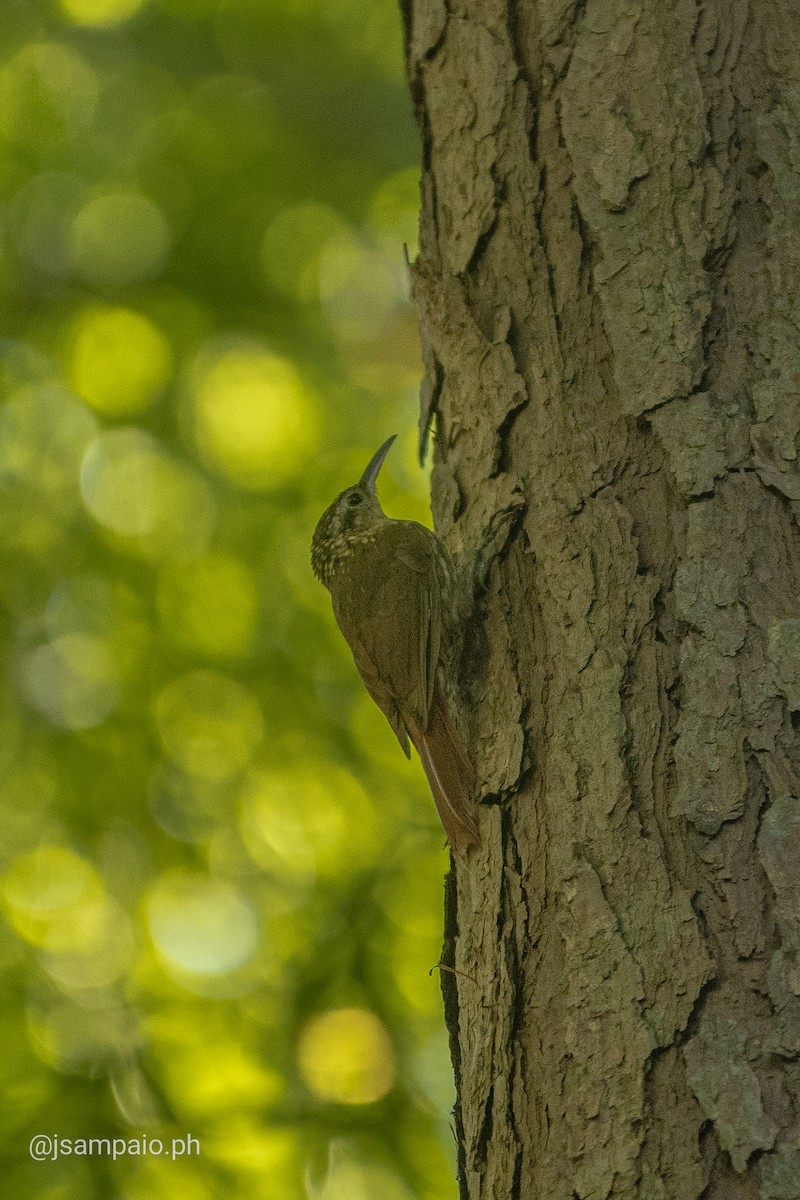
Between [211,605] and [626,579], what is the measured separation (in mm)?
3464

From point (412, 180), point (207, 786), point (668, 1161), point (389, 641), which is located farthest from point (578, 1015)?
point (412, 180)

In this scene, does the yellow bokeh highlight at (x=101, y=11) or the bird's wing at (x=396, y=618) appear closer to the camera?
the bird's wing at (x=396, y=618)

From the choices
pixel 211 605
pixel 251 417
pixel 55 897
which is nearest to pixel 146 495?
pixel 211 605

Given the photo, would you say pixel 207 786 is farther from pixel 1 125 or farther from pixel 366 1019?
pixel 1 125

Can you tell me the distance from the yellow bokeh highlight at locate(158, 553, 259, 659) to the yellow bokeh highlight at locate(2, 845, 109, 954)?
41.0 inches

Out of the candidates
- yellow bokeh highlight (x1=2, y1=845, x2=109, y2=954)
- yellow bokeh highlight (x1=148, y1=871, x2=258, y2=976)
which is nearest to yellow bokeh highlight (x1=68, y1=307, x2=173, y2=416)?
yellow bokeh highlight (x1=2, y1=845, x2=109, y2=954)

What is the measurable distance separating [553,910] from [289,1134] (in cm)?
269

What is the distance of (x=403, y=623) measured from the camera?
3383 mm

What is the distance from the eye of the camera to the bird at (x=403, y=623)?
8.58 ft

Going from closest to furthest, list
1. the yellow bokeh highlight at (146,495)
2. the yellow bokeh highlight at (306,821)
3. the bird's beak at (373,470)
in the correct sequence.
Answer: the bird's beak at (373,470), the yellow bokeh highlight at (306,821), the yellow bokeh highlight at (146,495)

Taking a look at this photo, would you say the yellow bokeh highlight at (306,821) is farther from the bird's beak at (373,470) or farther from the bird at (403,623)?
the bird's beak at (373,470)

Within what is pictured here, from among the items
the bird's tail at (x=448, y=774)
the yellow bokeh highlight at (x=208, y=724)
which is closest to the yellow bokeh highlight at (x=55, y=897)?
the yellow bokeh highlight at (x=208, y=724)

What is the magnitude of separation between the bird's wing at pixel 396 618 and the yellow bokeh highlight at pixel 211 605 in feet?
5.17
